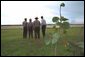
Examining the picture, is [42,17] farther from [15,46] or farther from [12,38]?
[12,38]

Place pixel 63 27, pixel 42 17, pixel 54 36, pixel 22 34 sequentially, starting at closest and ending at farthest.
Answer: pixel 54 36 → pixel 63 27 → pixel 42 17 → pixel 22 34

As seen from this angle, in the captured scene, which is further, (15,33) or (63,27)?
(15,33)

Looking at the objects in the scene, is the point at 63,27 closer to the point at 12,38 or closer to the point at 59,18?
the point at 59,18

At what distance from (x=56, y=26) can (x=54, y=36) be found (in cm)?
14

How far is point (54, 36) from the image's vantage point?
173cm

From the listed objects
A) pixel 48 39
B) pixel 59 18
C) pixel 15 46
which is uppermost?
pixel 59 18

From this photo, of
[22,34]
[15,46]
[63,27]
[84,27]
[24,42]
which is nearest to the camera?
[63,27]

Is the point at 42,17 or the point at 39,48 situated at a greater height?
the point at 42,17

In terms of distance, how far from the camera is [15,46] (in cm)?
385

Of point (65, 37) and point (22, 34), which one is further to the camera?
point (22, 34)

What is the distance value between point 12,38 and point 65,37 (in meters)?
2.68

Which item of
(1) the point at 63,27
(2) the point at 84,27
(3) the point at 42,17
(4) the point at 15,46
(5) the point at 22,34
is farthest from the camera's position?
(5) the point at 22,34

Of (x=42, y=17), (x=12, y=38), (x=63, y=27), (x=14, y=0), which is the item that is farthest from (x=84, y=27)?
(x=12, y=38)

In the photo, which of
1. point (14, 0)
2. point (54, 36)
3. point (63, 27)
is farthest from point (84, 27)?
point (14, 0)
